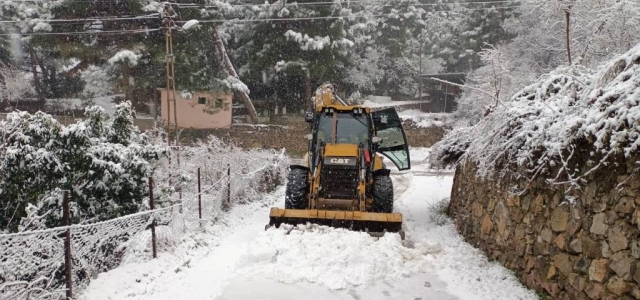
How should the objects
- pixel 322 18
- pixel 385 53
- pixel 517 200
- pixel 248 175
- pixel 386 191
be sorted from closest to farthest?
pixel 517 200
pixel 386 191
pixel 248 175
pixel 322 18
pixel 385 53

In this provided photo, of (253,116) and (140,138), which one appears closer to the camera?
(140,138)

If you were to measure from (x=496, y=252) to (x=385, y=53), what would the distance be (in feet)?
130

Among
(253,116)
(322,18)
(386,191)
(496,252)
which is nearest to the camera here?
(496,252)

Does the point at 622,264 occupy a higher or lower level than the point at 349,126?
lower

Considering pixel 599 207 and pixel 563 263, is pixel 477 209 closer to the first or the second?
pixel 563 263

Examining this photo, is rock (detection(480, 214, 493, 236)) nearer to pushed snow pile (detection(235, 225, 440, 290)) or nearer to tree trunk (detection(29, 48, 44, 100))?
pushed snow pile (detection(235, 225, 440, 290))

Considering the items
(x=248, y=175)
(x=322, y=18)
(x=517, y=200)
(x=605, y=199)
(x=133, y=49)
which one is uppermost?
(x=322, y=18)

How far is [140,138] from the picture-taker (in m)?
9.98

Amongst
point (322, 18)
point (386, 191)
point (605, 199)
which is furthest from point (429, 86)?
point (605, 199)

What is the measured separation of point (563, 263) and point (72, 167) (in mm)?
7790

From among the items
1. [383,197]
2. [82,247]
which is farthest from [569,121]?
[82,247]

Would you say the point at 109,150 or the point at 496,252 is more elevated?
the point at 109,150

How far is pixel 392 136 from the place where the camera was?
10.8m

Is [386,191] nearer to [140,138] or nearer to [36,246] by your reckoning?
[140,138]
